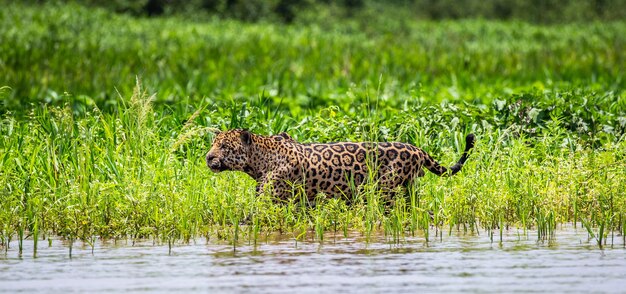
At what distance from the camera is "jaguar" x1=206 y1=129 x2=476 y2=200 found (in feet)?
29.2

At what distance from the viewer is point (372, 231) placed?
8.49m

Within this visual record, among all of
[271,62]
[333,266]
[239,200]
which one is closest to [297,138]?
[239,200]

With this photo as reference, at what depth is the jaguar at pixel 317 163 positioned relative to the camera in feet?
29.2

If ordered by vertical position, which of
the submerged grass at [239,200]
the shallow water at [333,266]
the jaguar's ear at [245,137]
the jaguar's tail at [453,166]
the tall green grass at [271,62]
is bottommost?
the shallow water at [333,266]

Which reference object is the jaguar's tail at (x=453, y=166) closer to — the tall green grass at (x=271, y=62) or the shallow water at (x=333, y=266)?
the shallow water at (x=333, y=266)

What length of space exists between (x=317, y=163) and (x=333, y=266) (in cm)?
221

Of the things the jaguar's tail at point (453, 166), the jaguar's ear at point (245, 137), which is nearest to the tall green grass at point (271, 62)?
the jaguar's tail at point (453, 166)

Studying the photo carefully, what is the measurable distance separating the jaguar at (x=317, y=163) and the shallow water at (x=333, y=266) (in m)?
0.88

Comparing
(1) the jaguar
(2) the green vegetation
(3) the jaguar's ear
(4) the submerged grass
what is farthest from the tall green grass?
(3) the jaguar's ear

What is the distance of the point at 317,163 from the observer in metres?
9.04

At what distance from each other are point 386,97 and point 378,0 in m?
56.1

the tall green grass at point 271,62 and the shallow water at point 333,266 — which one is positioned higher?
the tall green grass at point 271,62

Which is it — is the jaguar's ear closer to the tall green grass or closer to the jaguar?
the jaguar

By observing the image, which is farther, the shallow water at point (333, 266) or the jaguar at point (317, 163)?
the jaguar at point (317, 163)
